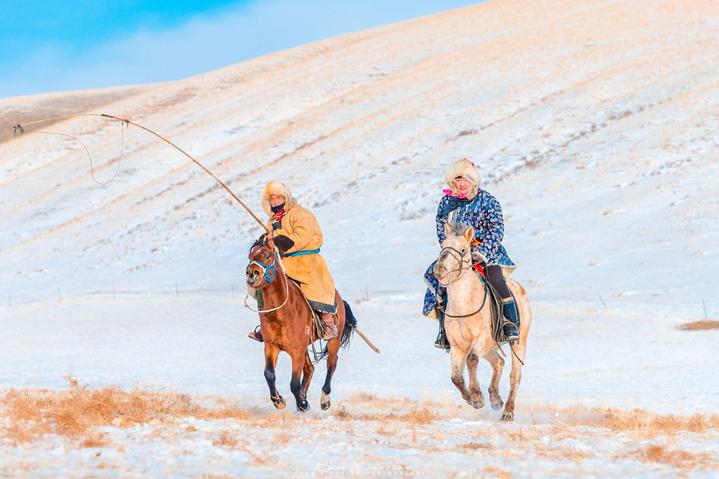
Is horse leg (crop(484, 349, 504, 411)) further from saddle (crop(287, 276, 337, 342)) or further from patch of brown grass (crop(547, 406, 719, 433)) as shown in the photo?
saddle (crop(287, 276, 337, 342))

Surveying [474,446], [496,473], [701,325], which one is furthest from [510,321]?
[701,325]

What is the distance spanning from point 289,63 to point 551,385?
5949 cm

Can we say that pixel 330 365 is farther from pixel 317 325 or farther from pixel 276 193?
pixel 276 193

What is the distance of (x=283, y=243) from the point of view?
469 inches

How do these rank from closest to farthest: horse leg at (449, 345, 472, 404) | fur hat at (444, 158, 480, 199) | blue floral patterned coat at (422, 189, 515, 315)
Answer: horse leg at (449, 345, 472, 404) < blue floral patterned coat at (422, 189, 515, 315) < fur hat at (444, 158, 480, 199)

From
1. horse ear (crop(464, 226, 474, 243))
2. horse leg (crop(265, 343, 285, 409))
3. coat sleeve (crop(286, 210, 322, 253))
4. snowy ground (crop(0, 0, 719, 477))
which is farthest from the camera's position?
coat sleeve (crop(286, 210, 322, 253))

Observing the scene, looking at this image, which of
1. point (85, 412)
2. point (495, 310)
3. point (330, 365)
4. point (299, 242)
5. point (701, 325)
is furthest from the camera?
point (701, 325)

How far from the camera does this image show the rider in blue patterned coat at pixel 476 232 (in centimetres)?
1152

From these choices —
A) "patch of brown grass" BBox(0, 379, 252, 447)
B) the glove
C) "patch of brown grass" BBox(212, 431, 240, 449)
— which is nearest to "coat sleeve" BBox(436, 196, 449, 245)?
the glove

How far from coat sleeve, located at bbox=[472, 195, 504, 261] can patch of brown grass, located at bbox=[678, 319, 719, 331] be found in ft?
35.0

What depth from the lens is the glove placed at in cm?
1186

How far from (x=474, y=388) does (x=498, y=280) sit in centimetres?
132

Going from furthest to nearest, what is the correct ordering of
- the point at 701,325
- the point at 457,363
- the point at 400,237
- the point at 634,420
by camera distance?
the point at 400,237 → the point at 701,325 → the point at 457,363 → the point at 634,420

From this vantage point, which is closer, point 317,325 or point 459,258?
point 459,258
